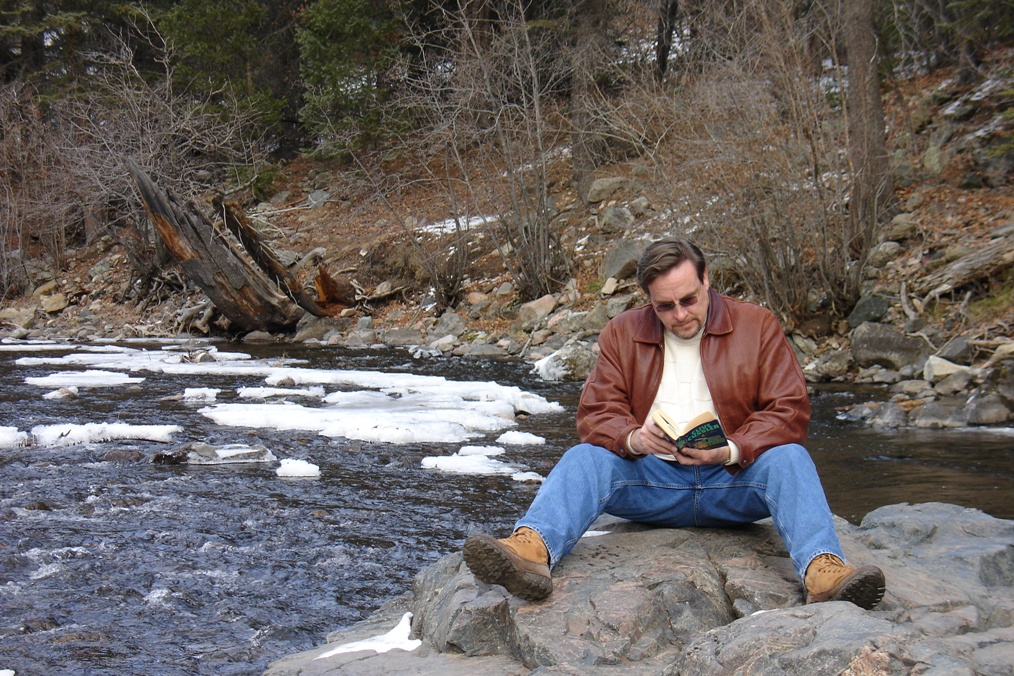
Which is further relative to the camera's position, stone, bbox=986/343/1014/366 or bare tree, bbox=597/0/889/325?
→ bare tree, bbox=597/0/889/325

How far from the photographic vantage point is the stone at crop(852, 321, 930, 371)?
1015 cm

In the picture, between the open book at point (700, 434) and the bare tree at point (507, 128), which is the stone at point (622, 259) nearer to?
the bare tree at point (507, 128)

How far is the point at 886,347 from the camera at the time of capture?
33.9 ft

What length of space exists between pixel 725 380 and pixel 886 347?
7697mm

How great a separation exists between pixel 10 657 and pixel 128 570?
0.92 meters

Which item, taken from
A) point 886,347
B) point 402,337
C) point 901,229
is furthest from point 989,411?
point 402,337

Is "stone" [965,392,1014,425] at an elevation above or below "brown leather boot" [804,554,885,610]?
below

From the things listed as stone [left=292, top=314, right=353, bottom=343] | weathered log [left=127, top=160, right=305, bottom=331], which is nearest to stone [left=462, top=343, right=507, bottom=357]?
stone [left=292, top=314, right=353, bottom=343]

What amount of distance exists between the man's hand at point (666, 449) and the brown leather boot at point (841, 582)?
512 mm

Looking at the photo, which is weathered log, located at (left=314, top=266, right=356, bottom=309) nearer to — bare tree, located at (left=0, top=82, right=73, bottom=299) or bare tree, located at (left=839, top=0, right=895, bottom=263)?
bare tree, located at (left=0, top=82, right=73, bottom=299)

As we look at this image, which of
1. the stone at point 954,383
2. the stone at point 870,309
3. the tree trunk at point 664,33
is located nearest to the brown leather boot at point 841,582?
the stone at point 954,383

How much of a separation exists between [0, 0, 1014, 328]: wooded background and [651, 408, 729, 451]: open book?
861 cm

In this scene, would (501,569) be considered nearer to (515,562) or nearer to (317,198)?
(515,562)

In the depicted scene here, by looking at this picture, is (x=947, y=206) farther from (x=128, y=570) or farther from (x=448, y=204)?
(x=128, y=570)
